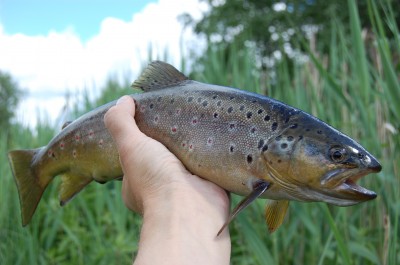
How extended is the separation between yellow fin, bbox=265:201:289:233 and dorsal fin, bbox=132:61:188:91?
48cm

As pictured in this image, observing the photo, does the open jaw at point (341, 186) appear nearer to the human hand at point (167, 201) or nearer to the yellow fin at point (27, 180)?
the human hand at point (167, 201)

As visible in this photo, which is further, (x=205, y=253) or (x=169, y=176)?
(x=169, y=176)

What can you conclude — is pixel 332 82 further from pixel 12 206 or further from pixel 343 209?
pixel 12 206

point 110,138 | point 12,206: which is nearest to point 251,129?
point 110,138

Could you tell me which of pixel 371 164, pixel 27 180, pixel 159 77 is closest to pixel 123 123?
pixel 159 77

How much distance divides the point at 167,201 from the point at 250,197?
0.22 metres

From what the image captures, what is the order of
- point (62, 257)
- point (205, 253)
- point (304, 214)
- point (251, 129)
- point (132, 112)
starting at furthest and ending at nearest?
point (62, 257) → point (304, 214) → point (132, 112) → point (251, 129) → point (205, 253)

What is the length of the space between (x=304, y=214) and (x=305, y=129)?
3.28ft

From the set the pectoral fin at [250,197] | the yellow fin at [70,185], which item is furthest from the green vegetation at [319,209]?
the yellow fin at [70,185]

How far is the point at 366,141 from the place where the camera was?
93.2 inches

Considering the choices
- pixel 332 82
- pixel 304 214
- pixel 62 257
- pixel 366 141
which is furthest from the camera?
pixel 62 257

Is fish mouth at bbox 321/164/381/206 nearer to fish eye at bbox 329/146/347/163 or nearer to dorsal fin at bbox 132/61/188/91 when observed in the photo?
fish eye at bbox 329/146/347/163

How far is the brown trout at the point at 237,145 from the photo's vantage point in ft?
4.02

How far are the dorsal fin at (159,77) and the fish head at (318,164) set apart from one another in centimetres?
44
